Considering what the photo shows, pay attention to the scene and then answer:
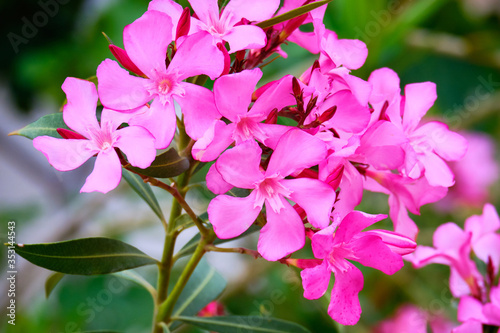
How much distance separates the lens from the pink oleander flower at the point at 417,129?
48cm

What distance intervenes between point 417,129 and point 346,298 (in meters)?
0.21

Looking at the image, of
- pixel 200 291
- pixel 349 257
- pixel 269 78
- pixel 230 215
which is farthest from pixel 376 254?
pixel 269 78

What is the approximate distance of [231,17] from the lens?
0.46m

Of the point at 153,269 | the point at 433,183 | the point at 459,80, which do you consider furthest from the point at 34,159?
the point at 433,183

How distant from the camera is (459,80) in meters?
2.13

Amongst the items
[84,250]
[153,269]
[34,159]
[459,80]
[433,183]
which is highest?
[84,250]

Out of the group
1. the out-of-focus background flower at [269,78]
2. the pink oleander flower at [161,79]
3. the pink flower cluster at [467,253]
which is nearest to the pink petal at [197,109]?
the pink oleander flower at [161,79]

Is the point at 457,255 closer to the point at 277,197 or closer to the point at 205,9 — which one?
the point at 277,197

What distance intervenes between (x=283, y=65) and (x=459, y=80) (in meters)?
1.02

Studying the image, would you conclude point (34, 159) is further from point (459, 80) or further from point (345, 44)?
point (345, 44)

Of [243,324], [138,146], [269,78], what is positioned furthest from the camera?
[269,78]

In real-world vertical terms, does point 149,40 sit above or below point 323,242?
above

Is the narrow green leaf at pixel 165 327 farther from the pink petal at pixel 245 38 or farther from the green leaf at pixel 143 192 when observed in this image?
the pink petal at pixel 245 38

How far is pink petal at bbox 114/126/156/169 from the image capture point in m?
0.40
